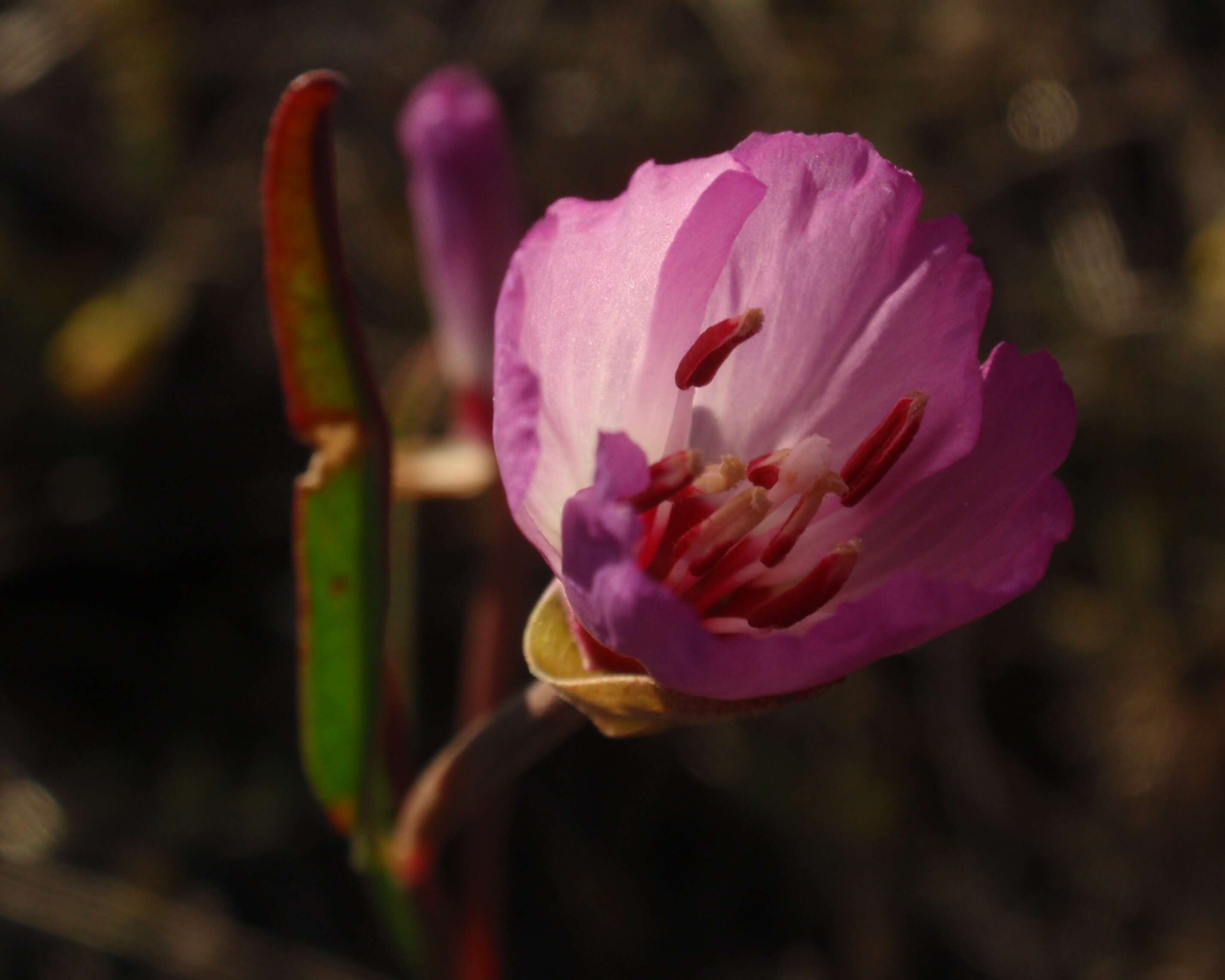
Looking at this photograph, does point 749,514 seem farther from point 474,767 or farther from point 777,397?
point 474,767

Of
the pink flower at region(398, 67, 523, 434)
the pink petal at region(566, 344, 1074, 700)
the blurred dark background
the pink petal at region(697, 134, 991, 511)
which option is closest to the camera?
the pink petal at region(566, 344, 1074, 700)

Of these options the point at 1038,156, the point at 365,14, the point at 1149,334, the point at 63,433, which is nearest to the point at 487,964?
the point at 63,433

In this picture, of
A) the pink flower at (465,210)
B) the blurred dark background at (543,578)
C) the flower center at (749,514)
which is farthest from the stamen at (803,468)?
the blurred dark background at (543,578)

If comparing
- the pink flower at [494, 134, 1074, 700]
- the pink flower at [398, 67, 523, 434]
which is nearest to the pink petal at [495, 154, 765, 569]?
the pink flower at [494, 134, 1074, 700]

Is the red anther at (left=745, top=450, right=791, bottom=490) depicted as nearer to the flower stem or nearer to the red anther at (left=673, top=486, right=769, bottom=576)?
the red anther at (left=673, top=486, right=769, bottom=576)

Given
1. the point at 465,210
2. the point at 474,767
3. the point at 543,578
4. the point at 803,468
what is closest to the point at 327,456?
the point at 474,767

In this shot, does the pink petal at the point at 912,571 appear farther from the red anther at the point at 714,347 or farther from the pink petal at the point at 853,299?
the red anther at the point at 714,347

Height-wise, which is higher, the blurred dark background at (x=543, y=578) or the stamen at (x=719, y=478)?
the stamen at (x=719, y=478)
